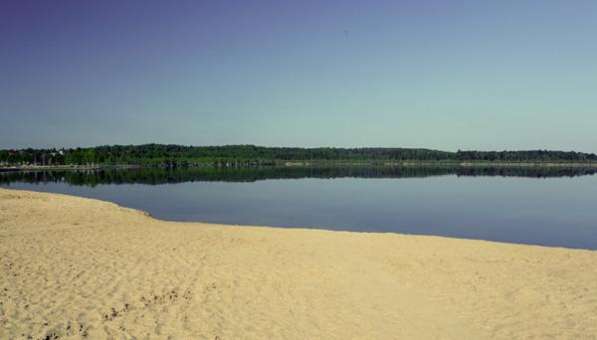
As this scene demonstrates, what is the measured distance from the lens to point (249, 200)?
4253cm

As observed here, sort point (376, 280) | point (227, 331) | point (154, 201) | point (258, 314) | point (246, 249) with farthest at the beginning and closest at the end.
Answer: point (154, 201) → point (246, 249) → point (376, 280) → point (258, 314) → point (227, 331)

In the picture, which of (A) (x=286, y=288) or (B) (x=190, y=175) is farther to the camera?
(B) (x=190, y=175)

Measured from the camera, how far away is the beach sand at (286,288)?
771cm

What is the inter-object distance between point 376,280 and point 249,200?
105 ft

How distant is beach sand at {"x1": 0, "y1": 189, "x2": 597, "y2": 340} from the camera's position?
25.3ft

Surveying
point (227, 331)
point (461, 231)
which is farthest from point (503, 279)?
point (461, 231)

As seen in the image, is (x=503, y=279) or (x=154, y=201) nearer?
(x=503, y=279)

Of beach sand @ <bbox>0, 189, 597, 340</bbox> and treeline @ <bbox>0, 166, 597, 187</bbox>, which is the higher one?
treeline @ <bbox>0, 166, 597, 187</bbox>

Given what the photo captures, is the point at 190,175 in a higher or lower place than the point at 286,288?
higher

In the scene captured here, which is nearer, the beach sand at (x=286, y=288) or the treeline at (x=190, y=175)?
the beach sand at (x=286, y=288)

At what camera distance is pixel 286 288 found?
10.4 m

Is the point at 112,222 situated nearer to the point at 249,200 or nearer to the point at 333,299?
the point at 333,299

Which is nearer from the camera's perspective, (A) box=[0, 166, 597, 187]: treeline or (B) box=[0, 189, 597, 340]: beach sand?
(B) box=[0, 189, 597, 340]: beach sand

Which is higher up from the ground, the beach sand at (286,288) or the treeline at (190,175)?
the treeline at (190,175)
